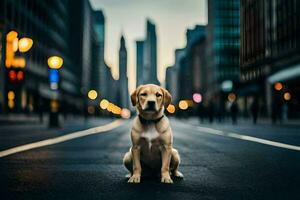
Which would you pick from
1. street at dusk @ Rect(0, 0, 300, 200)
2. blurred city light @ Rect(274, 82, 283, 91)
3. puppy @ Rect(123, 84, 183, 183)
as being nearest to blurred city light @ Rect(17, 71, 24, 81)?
street at dusk @ Rect(0, 0, 300, 200)

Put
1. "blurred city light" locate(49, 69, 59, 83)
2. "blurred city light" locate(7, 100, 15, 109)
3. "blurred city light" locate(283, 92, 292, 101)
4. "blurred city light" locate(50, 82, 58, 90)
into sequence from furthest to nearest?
1. "blurred city light" locate(7, 100, 15, 109)
2. "blurred city light" locate(283, 92, 292, 101)
3. "blurred city light" locate(50, 82, 58, 90)
4. "blurred city light" locate(49, 69, 59, 83)

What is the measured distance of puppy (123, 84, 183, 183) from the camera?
422cm

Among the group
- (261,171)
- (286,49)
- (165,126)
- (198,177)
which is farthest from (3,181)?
(286,49)

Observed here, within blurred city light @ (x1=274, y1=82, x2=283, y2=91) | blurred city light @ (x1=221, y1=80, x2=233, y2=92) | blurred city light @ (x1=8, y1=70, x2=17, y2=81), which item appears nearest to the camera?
blurred city light @ (x1=8, y1=70, x2=17, y2=81)

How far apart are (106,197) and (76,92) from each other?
10632cm

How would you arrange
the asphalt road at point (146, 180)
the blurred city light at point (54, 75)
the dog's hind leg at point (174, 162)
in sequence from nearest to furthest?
the asphalt road at point (146, 180)
the dog's hind leg at point (174, 162)
the blurred city light at point (54, 75)

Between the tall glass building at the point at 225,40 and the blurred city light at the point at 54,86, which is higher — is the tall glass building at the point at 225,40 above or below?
above

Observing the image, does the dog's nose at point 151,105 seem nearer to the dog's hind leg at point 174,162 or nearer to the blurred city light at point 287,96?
the dog's hind leg at point 174,162

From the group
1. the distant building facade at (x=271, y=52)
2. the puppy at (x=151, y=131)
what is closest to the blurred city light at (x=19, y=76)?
the puppy at (x=151, y=131)

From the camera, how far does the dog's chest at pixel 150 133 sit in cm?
424

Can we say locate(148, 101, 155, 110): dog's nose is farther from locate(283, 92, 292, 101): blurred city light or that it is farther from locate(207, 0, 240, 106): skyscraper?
locate(207, 0, 240, 106): skyscraper

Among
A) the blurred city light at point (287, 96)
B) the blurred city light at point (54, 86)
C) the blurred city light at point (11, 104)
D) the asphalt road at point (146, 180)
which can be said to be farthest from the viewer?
the blurred city light at point (11, 104)

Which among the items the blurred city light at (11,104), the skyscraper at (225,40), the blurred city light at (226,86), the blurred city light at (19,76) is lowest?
the blurred city light at (11,104)

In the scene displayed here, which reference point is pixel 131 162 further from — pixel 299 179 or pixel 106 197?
pixel 299 179
